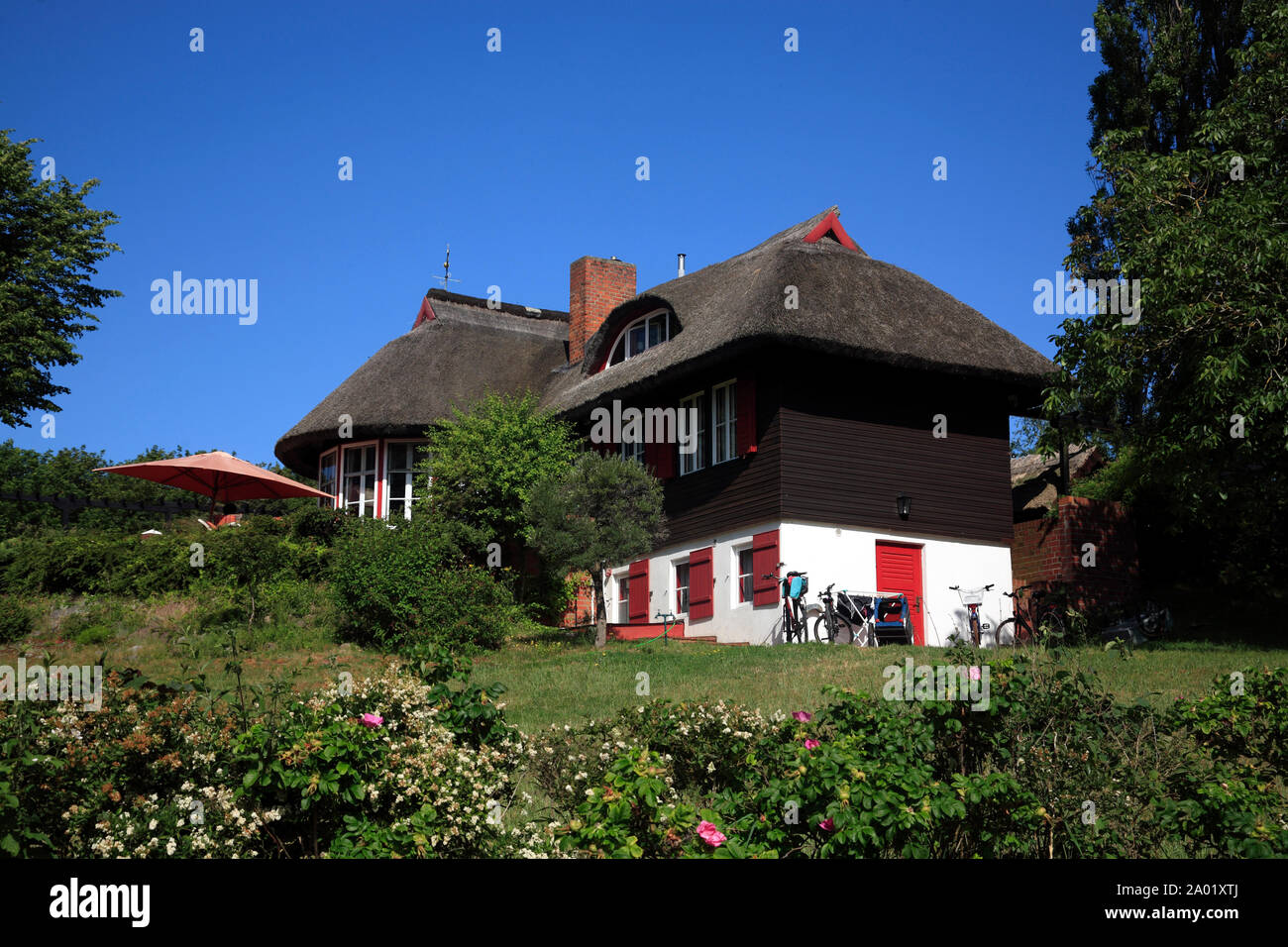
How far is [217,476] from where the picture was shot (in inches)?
867

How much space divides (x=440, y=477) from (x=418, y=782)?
1590cm

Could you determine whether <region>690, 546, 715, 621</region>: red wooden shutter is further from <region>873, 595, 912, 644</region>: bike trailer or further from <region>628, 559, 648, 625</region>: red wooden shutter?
<region>873, 595, 912, 644</region>: bike trailer

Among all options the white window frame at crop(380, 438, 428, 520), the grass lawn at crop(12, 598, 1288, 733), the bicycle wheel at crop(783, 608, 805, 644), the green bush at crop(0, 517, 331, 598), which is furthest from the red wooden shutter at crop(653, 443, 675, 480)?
the white window frame at crop(380, 438, 428, 520)

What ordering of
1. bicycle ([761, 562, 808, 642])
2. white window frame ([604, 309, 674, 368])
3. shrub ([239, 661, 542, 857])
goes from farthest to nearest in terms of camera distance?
white window frame ([604, 309, 674, 368]) < bicycle ([761, 562, 808, 642]) < shrub ([239, 661, 542, 857])

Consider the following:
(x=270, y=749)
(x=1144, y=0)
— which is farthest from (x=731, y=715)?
(x=1144, y=0)

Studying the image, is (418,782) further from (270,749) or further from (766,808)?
(766,808)

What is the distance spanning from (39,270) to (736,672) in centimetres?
Result: 1888

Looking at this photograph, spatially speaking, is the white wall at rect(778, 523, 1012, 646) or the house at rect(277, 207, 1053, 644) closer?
the white wall at rect(778, 523, 1012, 646)

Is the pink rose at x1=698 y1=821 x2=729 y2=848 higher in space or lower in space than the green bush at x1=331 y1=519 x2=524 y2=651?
lower

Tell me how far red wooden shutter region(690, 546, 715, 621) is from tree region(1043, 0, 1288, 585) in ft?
19.8

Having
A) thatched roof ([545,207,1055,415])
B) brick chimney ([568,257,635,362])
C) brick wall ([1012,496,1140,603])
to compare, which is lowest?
brick wall ([1012,496,1140,603])

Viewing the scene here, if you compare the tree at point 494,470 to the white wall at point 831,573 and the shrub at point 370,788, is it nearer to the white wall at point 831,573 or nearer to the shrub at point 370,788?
the white wall at point 831,573

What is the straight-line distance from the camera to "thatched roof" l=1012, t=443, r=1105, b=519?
Answer: 22.8 meters
